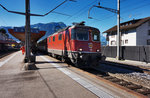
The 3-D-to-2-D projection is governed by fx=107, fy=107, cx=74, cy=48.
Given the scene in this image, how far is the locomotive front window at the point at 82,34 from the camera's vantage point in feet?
27.6

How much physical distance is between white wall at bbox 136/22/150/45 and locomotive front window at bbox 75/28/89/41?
21.4 meters

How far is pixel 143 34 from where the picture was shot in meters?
26.0

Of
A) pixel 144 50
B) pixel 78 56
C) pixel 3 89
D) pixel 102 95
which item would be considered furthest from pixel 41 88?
pixel 144 50

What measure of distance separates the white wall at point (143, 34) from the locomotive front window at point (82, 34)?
21408 millimetres

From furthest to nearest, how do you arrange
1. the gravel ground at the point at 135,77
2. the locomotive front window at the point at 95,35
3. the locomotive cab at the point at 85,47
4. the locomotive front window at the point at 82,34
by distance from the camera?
the locomotive front window at the point at 95,35 < the locomotive front window at the point at 82,34 < the locomotive cab at the point at 85,47 < the gravel ground at the point at 135,77

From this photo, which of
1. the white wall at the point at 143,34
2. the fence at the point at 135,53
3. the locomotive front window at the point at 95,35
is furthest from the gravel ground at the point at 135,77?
the white wall at the point at 143,34

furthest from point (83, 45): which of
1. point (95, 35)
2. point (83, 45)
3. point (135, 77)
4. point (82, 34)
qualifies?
point (135, 77)


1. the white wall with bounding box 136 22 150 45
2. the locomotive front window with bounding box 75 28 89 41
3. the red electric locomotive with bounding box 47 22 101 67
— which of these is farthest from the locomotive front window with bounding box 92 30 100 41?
the white wall with bounding box 136 22 150 45

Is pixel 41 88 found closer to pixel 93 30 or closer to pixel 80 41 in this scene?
pixel 80 41

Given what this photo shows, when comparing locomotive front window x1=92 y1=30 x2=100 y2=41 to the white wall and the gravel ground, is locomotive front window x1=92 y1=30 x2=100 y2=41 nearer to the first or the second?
the gravel ground

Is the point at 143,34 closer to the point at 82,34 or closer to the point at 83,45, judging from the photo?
the point at 82,34

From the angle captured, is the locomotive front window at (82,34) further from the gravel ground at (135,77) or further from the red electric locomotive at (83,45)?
the gravel ground at (135,77)

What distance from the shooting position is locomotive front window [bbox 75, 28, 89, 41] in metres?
8.42

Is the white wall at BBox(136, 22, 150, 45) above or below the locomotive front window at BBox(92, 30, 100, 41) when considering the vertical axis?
above
